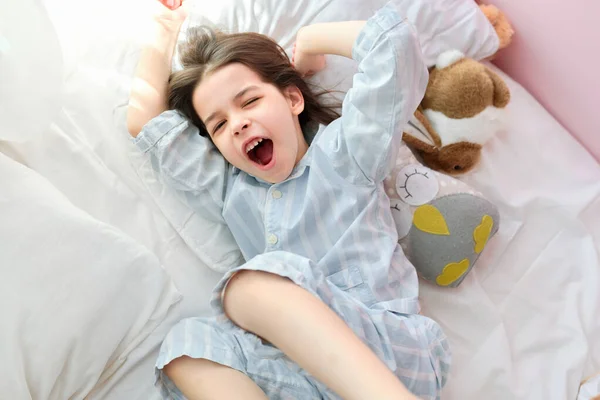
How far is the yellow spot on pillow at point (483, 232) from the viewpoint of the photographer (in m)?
1.04

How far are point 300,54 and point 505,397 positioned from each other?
703 mm

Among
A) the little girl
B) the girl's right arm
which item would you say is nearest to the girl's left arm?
the little girl

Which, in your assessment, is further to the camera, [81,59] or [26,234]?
[81,59]

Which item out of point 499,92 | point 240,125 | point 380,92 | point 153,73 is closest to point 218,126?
point 240,125

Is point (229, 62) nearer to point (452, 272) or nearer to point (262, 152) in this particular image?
point (262, 152)

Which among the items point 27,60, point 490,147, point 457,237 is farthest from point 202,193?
point 490,147

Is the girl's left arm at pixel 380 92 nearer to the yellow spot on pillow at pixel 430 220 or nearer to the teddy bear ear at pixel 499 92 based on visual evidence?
the yellow spot on pillow at pixel 430 220

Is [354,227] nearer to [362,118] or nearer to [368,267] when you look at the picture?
[368,267]

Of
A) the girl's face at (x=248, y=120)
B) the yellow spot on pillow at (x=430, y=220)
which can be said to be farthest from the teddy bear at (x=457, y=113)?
the girl's face at (x=248, y=120)

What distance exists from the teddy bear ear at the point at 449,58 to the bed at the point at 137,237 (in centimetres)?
6

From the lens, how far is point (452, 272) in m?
1.03

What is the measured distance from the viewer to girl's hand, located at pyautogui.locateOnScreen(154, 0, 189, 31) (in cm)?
114

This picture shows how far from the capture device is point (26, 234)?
0.82 meters

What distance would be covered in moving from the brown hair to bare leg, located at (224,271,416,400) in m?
0.37
